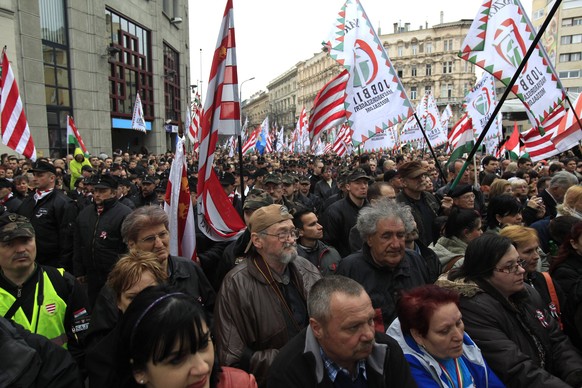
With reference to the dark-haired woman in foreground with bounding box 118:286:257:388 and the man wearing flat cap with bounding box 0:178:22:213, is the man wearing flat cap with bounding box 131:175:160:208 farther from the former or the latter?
the dark-haired woman in foreground with bounding box 118:286:257:388

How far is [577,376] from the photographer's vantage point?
104 inches

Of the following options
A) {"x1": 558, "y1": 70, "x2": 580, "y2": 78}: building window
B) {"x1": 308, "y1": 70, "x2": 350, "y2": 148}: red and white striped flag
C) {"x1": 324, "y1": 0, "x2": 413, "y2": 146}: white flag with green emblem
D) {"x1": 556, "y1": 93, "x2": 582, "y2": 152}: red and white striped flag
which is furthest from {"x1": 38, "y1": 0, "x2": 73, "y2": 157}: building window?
{"x1": 558, "y1": 70, "x2": 580, "y2": 78}: building window

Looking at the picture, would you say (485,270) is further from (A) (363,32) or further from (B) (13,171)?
(B) (13,171)

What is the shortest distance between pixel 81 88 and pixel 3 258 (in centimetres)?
2510

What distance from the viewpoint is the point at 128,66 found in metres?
31.5

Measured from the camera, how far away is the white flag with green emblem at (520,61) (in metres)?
5.95

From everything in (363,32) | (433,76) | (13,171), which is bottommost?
(13,171)

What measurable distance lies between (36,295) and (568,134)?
8.46 metres

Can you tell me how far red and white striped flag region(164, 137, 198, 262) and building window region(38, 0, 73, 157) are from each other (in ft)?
69.6

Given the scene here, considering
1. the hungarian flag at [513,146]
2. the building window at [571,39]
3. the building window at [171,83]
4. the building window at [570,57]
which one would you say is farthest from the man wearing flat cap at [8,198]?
the building window at [570,57]

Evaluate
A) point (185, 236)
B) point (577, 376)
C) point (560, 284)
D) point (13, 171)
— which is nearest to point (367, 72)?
point (185, 236)

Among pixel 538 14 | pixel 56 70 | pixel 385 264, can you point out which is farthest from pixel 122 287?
pixel 538 14

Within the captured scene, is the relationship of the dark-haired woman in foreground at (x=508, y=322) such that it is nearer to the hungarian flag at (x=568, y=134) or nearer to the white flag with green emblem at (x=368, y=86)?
the white flag with green emblem at (x=368, y=86)

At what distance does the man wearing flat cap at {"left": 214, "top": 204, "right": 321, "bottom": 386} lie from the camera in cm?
270
